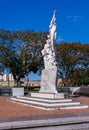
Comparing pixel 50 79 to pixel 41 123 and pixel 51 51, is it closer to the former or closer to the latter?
pixel 51 51

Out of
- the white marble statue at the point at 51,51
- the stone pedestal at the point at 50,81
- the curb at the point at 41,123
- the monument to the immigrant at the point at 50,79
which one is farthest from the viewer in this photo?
the white marble statue at the point at 51,51

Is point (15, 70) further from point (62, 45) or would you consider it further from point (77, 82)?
point (77, 82)

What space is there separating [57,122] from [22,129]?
1.06 metres

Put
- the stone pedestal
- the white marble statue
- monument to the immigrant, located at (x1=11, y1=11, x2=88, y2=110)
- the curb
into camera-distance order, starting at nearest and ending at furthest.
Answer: the curb
monument to the immigrant, located at (x1=11, y1=11, x2=88, y2=110)
the stone pedestal
the white marble statue

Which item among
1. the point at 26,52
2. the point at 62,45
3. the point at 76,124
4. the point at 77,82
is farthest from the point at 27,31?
the point at 76,124

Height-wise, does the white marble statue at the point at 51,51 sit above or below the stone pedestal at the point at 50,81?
above

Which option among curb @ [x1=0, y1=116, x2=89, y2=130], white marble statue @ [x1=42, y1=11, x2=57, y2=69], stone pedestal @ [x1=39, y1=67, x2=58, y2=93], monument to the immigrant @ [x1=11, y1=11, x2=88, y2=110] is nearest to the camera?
curb @ [x1=0, y1=116, x2=89, y2=130]

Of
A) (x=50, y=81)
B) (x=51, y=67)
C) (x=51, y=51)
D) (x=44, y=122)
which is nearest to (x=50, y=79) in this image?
(x=50, y=81)

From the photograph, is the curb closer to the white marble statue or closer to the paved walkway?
the paved walkway

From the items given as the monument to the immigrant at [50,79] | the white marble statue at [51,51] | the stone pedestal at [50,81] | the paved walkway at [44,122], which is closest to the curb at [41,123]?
the paved walkway at [44,122]

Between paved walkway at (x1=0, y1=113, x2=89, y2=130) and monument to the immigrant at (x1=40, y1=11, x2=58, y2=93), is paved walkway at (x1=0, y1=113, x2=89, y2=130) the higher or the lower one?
the lower one

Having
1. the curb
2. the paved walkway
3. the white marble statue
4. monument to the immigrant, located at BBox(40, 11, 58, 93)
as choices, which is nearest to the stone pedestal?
monument to the immigrant, located at BBox(40, 11, 58, 93)

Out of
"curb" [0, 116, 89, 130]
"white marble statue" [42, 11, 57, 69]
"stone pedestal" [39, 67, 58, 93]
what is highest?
"white marble statue" [42, 11, 57, 69]

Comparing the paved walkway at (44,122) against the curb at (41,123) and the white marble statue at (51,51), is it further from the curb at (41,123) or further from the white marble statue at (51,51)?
the white marble statue at (51,51)
